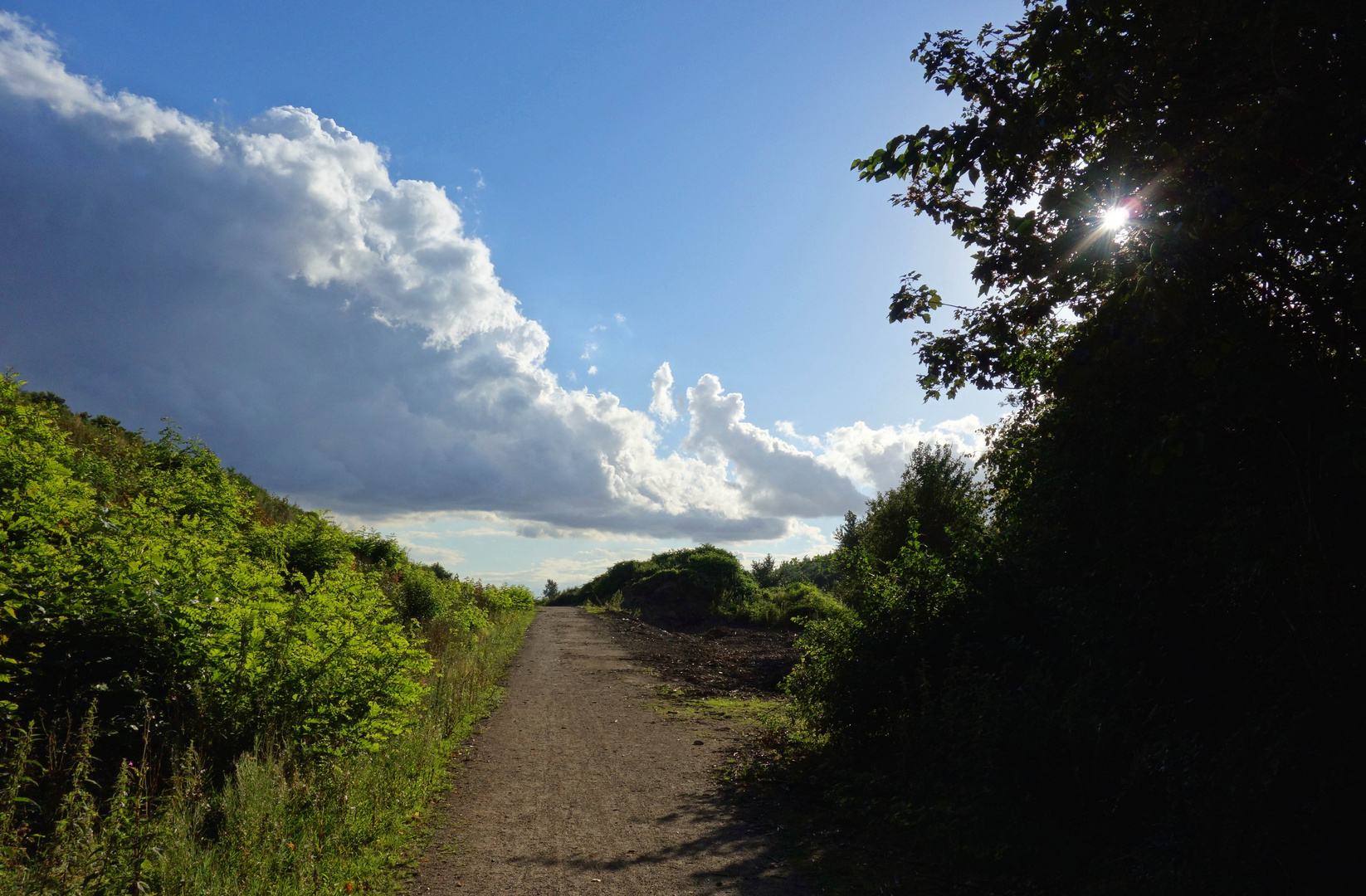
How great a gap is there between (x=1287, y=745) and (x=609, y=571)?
4991 cm

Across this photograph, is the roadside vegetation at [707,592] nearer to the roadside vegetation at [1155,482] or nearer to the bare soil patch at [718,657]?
the bare soil patch at [718,657]

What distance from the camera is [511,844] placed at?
17.9ft

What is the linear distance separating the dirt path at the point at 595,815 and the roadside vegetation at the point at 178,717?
576 millimetres

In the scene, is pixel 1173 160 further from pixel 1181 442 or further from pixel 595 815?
pixel 595 815

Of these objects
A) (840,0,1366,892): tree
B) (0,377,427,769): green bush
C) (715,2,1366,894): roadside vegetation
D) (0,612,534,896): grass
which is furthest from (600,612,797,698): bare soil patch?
(0,377,427,769): green bush

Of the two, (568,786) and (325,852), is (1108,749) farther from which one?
(325,852)

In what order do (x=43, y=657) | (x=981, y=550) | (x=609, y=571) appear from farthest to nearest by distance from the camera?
1. (x=609, y=571)
2. (x=981, y=550)
3. (x=43, y=657)

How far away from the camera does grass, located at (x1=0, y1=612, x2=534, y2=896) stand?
354 cm

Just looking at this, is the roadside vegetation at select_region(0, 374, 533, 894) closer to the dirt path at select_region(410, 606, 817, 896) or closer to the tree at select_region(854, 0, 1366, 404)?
the dirt path at select_region(410, 606, 817, 896)

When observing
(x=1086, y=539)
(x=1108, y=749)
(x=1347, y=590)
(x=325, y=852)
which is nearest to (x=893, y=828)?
(x=1108, y=749)

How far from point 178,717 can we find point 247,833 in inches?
50.7

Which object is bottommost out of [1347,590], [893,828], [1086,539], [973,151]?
[893,828]

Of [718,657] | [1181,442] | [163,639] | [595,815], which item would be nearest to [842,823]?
[595,815]

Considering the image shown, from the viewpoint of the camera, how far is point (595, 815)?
621 cm
